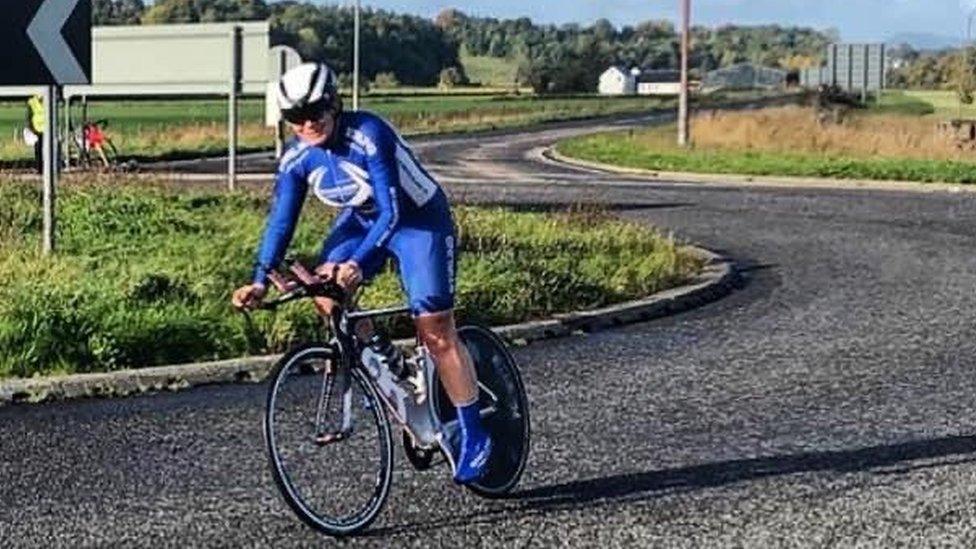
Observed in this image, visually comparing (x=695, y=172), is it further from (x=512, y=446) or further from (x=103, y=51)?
(x=512, y=446)

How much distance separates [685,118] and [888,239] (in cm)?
2453


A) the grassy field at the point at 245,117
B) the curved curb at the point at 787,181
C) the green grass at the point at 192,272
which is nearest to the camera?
the green grass at the point at 192,272

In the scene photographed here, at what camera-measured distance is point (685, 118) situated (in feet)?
145

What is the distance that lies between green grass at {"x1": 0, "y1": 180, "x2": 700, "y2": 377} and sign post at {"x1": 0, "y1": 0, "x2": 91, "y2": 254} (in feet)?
4.40

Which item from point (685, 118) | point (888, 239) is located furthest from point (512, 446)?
point (685, 118)

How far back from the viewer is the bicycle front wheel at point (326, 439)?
6113mm

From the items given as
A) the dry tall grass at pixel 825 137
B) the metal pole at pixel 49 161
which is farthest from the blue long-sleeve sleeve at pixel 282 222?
the dry tall grass at pixel 825 137

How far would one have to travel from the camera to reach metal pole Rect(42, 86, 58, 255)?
40.5ft

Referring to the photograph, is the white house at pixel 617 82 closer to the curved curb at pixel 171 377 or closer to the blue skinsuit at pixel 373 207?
the curved curb at pixel 171 377

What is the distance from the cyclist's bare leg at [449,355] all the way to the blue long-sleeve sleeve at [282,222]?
590 millimetres

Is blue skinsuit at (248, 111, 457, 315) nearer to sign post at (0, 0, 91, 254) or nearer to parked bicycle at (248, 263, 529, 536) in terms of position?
parked bicycle at (248, 263, 529, 536)

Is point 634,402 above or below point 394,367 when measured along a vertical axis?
below

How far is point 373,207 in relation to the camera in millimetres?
6066

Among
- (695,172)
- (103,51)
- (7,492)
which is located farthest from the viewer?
(695,172)
